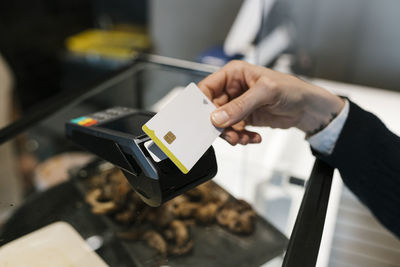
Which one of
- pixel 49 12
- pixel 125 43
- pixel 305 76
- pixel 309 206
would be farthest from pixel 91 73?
pixel 309 206

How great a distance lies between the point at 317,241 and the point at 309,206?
0.06 m

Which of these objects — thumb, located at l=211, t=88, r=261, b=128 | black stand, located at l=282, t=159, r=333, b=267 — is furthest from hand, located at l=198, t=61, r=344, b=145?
black stand, located at l=282, t=159, r=333, b=267

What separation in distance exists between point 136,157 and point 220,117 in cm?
12

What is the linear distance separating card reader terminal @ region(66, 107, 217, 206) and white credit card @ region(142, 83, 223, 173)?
24 millimetres

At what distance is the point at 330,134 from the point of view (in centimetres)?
61

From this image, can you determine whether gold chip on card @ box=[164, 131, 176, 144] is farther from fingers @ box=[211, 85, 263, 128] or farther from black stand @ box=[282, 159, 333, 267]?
black stand @ box=[282, 159, 333, 267]

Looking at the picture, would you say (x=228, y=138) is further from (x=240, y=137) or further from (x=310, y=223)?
(x=310, y=223)

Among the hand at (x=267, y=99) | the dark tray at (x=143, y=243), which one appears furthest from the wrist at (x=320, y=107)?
the dark tray at (x=143, y=243)

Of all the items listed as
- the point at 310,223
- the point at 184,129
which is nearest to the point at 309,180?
the point at 310,223

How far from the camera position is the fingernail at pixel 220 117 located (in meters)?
0.48

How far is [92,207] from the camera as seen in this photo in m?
0.54

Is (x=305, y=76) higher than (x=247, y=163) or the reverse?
the reverse

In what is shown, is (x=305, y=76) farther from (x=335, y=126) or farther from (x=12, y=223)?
(x=12, y=223)

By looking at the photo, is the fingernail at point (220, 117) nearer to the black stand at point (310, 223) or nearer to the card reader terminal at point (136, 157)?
the card reader terminal at point (136, 157)
